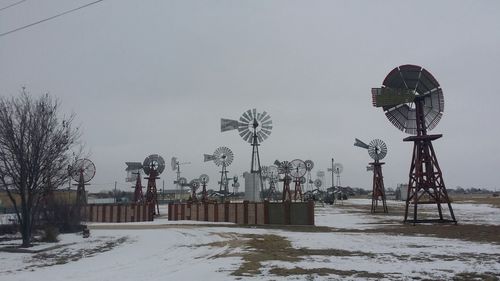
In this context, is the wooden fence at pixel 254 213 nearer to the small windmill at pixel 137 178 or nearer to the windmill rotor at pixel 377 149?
the small windmill at pixel 137 178

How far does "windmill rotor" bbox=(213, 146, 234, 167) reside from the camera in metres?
65.9

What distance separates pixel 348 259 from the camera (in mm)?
14938

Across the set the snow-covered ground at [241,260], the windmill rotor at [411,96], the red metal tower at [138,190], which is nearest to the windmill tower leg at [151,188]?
the red metal tower at [138,190]

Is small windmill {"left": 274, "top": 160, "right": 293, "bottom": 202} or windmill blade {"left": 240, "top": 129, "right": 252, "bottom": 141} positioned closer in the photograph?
windmill blade {"left": 240, "top": 129, "right": 252, "bottom": 141}

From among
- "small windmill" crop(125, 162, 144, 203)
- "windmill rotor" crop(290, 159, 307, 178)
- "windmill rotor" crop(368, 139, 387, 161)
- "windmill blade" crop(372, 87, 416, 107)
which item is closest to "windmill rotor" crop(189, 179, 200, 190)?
"small windmill" crop(125, 162, 144, 203)

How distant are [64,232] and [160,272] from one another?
15826 mm

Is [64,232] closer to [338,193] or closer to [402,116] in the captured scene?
[402,116]

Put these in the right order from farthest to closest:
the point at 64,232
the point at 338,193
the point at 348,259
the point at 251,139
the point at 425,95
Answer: the point at 338,193, the point at 251,139, the point at 425,95, the point at 64,232, the point at 348,259

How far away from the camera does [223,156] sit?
6638 centimetres

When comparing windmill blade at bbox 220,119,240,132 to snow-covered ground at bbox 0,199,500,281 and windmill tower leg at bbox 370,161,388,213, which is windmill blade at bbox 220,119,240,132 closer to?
windmill tower leg at bbox 370,161,388,213

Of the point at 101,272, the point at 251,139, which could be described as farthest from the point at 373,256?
the point at 251,139

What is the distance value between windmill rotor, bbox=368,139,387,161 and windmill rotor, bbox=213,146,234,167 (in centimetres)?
1913

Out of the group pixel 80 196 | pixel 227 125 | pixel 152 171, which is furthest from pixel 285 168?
pixel 80 196

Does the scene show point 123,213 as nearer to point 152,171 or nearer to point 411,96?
point 152,171
